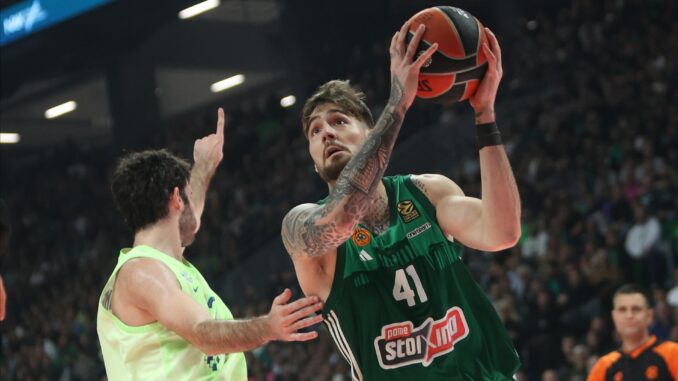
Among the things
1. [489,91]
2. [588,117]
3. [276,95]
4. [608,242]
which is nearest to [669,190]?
[608,242]

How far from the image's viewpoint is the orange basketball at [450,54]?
349 cm

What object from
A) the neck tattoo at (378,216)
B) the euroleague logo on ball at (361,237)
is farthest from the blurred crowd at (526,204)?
the euroleague logo on ball at (361,237)

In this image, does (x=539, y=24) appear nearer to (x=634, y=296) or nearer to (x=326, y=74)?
(x=326, y=74)

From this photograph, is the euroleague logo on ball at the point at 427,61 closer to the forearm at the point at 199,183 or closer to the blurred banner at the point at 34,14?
the forearm at the point at 199,183

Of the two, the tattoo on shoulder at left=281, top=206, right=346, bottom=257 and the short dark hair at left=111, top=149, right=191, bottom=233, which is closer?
the tattoo on shoulder at left=281, top=206, right=346, bottom=257

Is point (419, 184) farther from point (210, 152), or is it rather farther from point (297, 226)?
point (210, 152)

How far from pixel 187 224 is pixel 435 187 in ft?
4.10

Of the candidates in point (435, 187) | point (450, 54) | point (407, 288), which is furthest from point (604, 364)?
point (450, 54)

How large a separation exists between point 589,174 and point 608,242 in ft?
6.36

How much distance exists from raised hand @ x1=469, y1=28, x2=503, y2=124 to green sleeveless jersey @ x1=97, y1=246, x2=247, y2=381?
54.4 inches

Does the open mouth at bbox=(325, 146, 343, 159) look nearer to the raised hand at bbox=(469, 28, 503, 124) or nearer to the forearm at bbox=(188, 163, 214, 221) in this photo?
the raised hand at bbox=(469, 28, 503, 124)

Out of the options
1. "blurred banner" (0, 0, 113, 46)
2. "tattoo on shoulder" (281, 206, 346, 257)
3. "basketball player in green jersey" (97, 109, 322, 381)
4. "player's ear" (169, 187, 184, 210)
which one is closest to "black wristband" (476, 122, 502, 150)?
"tattoo on shoulder" (281, 206, 346, 257)

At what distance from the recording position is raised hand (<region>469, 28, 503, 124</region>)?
3.58 metres

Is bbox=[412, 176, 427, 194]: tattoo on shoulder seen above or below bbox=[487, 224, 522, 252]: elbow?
above
